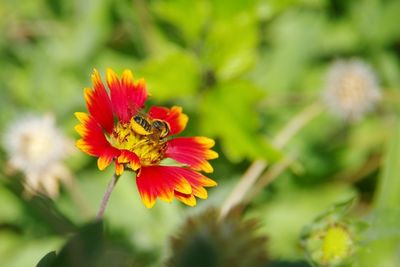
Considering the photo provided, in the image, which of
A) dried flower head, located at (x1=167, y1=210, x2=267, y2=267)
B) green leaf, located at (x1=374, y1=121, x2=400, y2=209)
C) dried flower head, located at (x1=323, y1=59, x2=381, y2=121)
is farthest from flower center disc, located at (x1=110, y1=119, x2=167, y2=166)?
dried flower head, located at (x1=323, y1=59, x2=381, y2=121)

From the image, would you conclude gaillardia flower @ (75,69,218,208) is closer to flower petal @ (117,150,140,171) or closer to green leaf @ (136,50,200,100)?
flower petal @ (117,150,140,171)

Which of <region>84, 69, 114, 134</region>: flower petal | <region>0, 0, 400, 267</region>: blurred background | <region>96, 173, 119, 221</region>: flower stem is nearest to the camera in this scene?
<region>96, 173, 119, 221</region>: flower stem

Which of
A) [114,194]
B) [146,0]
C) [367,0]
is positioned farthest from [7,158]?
[367,0]

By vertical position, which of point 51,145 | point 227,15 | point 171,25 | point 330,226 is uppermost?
point 171,25

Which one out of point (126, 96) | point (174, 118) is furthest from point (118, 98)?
point (174, 118)

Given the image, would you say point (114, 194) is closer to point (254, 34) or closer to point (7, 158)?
point (7, 158)

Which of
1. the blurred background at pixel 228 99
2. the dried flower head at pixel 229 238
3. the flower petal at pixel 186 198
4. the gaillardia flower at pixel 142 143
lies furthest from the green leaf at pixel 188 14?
the flower petal at pixel 186 198

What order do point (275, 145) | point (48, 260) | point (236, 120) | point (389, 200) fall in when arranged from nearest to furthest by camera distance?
point (48, 260)
point (389, 200)
point (236, 120)
point (275, 145)

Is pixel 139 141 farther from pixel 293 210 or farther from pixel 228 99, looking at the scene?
pixel 293 210
